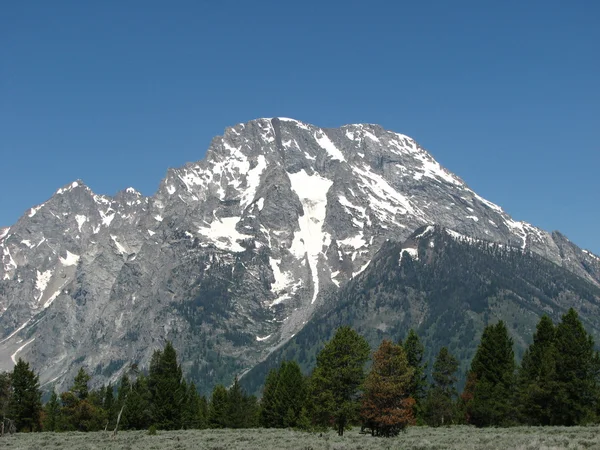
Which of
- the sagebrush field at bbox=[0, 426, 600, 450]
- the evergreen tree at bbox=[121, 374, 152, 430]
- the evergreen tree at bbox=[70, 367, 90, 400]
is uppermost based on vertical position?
the evergreen tree at bbox=[70, 367, 90, 400]

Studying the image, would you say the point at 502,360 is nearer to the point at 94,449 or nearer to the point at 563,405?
the point at 563,405

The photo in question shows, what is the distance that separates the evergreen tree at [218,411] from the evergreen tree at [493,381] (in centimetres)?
3893

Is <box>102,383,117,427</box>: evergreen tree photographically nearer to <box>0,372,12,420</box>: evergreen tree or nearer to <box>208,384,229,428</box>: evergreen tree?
<box>208,384,229,428</box>: evergreen tree

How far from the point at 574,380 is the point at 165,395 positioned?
55561 millimetres

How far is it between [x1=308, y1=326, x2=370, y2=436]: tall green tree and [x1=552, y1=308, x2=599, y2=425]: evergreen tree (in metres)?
20.5

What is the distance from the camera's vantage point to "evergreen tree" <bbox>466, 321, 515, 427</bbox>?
9544 cm

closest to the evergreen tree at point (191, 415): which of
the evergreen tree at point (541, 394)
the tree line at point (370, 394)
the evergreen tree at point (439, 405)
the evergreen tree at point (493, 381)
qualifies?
the tree line at point (370, 394)

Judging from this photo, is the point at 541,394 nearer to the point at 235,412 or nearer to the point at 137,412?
the point at 235,412

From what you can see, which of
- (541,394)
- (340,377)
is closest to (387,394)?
(340,377)

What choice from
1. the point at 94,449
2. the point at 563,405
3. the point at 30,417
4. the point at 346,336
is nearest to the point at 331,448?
the point at 94,449

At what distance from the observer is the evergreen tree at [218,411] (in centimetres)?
12319

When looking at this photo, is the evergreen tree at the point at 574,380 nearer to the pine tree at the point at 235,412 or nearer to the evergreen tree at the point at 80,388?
the pine tree at the point at 235,412

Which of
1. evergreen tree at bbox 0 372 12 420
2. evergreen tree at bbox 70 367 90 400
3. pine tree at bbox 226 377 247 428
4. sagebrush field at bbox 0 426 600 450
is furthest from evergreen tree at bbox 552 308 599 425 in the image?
evergreen tree at bbox 70 367 90 400

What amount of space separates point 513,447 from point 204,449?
81.8ft
